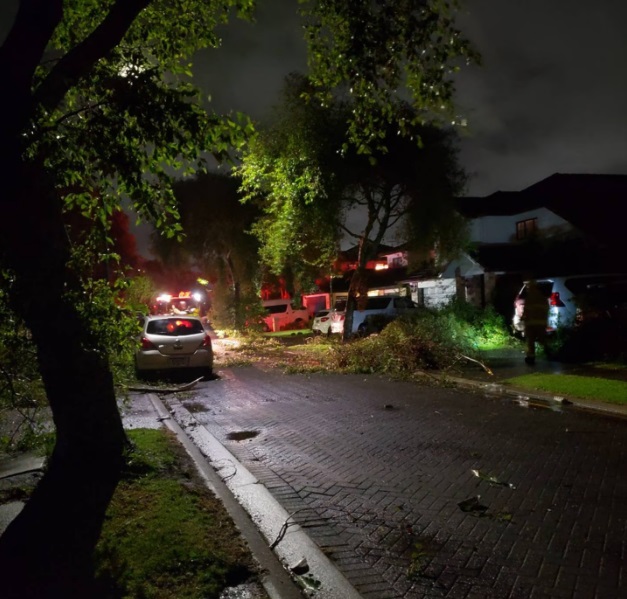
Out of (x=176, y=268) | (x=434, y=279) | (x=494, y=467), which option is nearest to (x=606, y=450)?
(x=494, y=467)

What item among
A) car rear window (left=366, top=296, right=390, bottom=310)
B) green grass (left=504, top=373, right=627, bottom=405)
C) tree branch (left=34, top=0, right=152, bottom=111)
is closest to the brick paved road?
green grass (left=504, top=373, right=627, bottom=405)

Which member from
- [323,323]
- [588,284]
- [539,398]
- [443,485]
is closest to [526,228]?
[323,323]

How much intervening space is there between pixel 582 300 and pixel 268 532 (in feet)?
40.8

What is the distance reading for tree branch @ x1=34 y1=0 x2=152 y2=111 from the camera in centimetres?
523

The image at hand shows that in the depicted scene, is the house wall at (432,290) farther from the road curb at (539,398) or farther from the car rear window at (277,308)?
the road curb at (539,398)

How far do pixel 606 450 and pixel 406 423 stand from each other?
2.84 meters

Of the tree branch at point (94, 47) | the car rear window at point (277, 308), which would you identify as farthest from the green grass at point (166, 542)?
the car rear window at point (277, 308)

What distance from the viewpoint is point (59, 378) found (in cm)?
550

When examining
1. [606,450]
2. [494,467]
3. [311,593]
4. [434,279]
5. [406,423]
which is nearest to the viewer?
[311,593]

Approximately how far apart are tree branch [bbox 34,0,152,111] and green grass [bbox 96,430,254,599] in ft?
12.6

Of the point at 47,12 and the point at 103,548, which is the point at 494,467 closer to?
the point at 103,548

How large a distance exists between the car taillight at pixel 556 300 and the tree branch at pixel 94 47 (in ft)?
44.6

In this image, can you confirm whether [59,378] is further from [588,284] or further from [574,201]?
[574,201]

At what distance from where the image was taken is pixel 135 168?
6.39 m
